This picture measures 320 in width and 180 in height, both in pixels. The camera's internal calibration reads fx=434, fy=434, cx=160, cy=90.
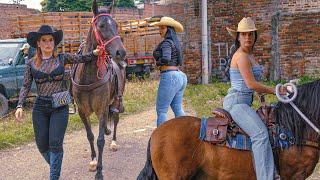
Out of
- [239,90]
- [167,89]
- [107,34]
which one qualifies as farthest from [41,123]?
[239,90]

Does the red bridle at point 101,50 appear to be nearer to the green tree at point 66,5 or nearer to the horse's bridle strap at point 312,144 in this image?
the horse's bridle strap at point 312,144

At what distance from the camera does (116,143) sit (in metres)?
8.49

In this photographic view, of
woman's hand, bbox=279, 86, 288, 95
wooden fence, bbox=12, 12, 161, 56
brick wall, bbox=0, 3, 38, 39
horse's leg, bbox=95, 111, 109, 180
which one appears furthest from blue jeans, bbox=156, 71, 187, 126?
brick wall, bbox=0, 3, 38, 39

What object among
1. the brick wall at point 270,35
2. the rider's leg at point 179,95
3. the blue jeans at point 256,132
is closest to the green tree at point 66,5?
the brick wall at point 270,35

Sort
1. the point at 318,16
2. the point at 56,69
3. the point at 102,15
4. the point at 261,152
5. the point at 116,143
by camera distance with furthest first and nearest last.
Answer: the point at 318,16, the point at 116,143, the point at 102,15, the point at 56,69, the point at 261,152

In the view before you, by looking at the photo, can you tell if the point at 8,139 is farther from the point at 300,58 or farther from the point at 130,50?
the point at 130,50

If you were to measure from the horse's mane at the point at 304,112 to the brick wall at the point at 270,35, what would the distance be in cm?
1045

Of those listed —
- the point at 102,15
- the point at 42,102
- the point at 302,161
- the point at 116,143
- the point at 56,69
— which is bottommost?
the point at 116,143

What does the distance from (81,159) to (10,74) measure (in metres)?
5.72

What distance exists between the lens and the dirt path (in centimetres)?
680

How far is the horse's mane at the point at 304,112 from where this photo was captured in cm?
394

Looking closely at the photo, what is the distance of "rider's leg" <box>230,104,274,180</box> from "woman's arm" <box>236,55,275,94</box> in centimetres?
23

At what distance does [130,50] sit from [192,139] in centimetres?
1604

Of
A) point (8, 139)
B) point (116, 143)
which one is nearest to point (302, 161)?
point (116, 143)
